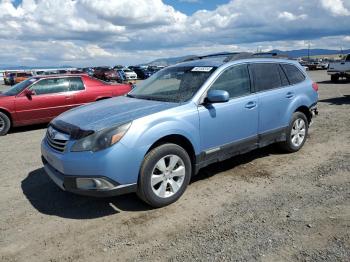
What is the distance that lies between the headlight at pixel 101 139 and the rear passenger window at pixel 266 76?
249 cm

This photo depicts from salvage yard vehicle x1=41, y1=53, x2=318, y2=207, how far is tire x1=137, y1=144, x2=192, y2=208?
0.04ft

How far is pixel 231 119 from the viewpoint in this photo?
16.4 ft

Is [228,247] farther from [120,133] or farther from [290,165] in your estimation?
[290,165]

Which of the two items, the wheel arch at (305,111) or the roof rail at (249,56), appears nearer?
the roof rail at (249,56)

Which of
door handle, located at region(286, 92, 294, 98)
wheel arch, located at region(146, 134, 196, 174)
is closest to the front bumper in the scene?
wheel arch, located at region(146, 134, 196, 174)

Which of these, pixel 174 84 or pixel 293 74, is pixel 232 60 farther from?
pixel 293 74

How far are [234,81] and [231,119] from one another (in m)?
0.60

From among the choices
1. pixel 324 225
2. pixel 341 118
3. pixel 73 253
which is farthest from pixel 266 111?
pixel 341 118

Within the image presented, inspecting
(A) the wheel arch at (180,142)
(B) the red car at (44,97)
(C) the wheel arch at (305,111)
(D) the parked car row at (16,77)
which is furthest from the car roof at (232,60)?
(D) the parked car row at (16,77)

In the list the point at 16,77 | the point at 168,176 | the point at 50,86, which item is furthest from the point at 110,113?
the point at 16,77

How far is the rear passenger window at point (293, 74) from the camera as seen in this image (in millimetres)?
6265

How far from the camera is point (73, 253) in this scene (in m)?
3.45

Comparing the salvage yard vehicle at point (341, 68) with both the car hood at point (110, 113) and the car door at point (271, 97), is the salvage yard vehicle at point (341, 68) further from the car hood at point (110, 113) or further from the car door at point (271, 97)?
the car hood at point (110, 113)

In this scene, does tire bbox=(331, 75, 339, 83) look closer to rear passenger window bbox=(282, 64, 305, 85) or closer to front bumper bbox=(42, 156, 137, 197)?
rear passenger window bbox=(282, 64, 305, 85)
